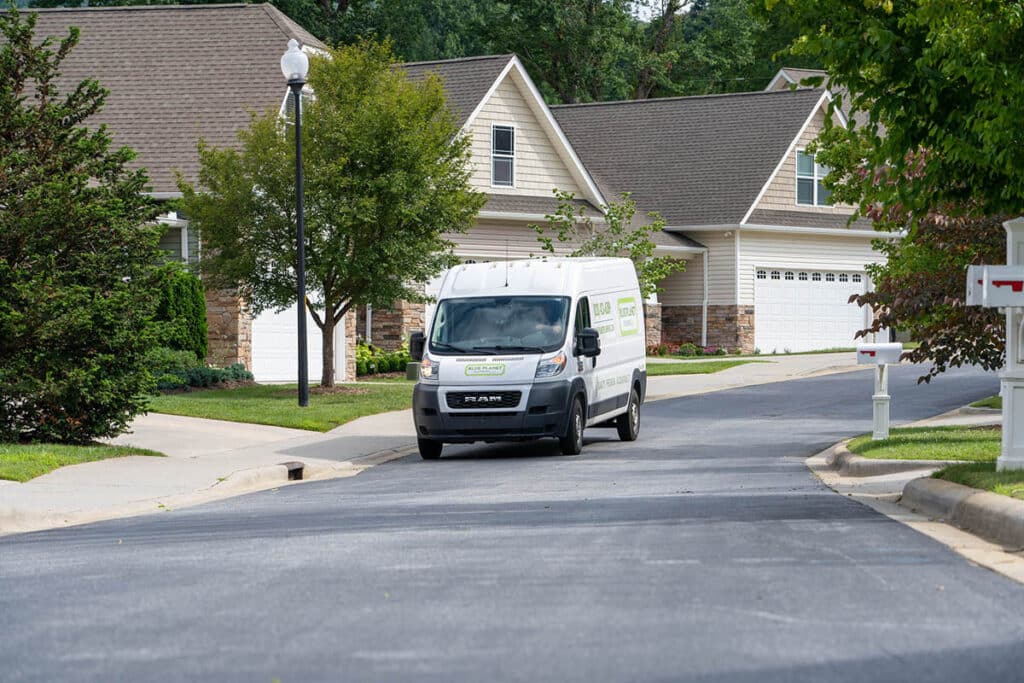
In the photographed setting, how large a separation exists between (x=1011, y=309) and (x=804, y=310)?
33435mm

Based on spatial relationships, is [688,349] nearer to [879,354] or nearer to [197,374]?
[197,374]

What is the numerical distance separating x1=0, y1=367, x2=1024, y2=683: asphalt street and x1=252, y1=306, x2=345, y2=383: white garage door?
17589 millimetres

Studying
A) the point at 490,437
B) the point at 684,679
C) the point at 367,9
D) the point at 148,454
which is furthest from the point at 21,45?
the point at 367,9

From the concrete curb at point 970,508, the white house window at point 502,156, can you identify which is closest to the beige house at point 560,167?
the white house window at point 502,156

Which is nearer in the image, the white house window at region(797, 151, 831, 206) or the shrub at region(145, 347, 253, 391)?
the shrub at region(145, 347, 253, 391)

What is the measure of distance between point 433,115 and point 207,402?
7342 millimetres

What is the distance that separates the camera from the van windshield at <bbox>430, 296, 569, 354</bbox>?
64.1 feet

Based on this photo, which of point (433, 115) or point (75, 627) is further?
point (433, 115)

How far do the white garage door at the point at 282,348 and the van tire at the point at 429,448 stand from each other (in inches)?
504

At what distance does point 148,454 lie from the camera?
59.7ft

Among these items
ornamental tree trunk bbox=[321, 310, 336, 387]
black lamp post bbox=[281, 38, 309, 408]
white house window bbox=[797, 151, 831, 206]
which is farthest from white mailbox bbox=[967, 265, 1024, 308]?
white house window bbox=[797, 151, 831, 206]

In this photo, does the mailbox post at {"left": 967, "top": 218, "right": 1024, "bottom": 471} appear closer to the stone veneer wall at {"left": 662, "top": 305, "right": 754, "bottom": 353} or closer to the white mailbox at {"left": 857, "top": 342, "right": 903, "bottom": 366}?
the white mailbox at {"left": 857, "top": 342, "right": 903, "bottom": 366}

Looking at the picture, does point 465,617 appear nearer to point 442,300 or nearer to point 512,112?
point 442,300

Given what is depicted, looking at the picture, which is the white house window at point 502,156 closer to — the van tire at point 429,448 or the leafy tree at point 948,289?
the leafy tree at point 948,289
